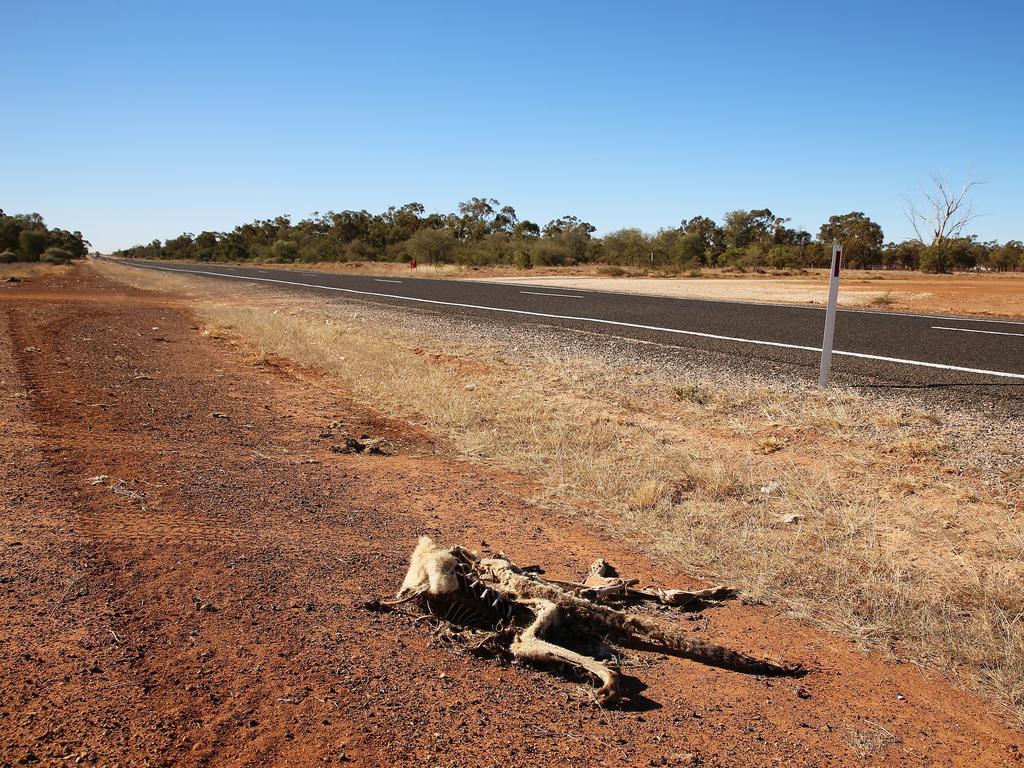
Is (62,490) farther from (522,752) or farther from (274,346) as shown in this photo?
(274,346)

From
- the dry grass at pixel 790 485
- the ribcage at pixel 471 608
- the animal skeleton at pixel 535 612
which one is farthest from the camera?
the dry grass at pixel 790 485

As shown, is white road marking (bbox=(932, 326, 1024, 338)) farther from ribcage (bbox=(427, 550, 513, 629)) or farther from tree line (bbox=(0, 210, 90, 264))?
tree line (bbox=(0, 210, 90, 264))

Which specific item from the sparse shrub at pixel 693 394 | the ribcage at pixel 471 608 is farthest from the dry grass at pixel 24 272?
the ribcage at pixel 471 608

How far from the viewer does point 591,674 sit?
9.28 ft

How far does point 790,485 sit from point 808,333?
324 inches

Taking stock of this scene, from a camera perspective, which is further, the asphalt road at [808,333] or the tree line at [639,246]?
the tree line at [639,246]

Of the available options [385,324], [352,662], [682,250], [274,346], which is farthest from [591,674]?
[682,250]

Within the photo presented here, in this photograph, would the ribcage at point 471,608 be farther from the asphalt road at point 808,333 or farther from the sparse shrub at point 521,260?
the sparse shrub at point 521,260

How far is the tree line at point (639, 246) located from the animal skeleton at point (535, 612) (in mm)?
58380

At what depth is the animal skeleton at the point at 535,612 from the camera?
3.00m

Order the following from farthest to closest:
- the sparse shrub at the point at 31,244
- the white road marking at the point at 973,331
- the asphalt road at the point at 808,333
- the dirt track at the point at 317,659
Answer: the sparse shrub at the point at 31,244, the white road marking at the point at 973,331, the asphalt road at the point at 808,333, the dirt track at the point at 317,659

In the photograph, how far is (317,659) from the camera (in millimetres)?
2770

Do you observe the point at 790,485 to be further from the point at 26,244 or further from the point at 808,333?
the point at 26,244

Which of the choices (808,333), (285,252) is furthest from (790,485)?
(285,252)
